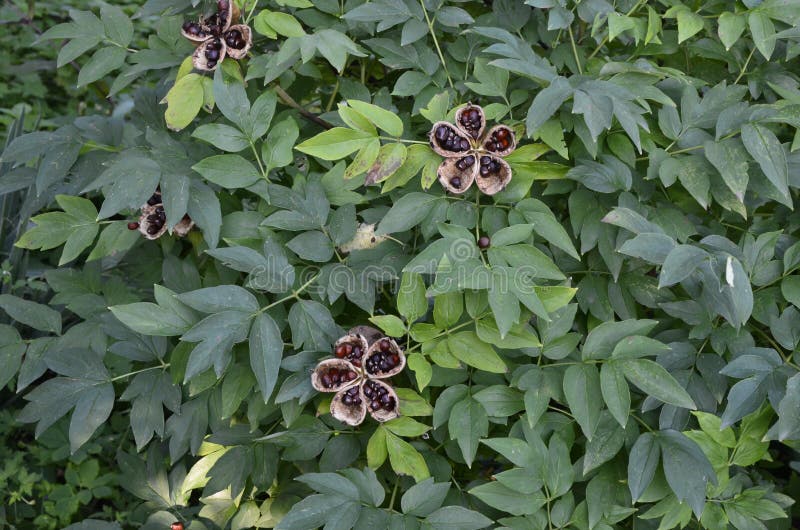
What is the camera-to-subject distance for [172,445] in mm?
1492

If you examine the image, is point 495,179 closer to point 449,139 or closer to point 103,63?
point 449,139

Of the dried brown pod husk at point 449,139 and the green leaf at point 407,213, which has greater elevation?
the dried brown pod husk at point 449,139

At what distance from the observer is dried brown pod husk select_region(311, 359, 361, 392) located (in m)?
1.25

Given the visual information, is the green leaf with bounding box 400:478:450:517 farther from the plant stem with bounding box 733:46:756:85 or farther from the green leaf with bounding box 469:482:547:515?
the plant stem with bounding box 733:46:756:85

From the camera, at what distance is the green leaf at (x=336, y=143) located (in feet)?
4.33

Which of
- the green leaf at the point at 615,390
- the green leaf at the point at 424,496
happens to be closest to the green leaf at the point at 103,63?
the green leaf at the point at 424,496

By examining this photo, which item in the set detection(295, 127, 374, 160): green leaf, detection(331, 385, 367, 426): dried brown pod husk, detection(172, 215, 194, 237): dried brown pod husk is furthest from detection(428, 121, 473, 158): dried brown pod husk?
detection(172, 215, 194, 237): dried brown pod husk

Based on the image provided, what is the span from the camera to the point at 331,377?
4.15 ft

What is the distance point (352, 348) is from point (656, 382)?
1.68ft

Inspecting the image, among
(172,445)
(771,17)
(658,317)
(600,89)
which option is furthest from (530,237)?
(172,445)

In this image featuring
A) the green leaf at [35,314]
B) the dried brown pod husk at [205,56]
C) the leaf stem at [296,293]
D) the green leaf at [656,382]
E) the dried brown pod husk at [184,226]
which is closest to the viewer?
the green leaf at [656,382]

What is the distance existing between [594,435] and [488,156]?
0.54m

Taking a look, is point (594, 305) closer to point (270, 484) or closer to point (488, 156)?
point (488, 156)

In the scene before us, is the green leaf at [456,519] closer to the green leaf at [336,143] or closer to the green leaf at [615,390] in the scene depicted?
the green leaf at [615,390]
